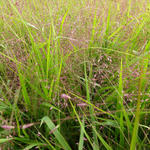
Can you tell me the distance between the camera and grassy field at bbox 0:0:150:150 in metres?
0.57

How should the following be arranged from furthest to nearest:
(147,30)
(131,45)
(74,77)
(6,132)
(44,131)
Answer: (147,30) < (131,45) < (74,77) < (44,131) < (6,132)

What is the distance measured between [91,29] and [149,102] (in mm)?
630

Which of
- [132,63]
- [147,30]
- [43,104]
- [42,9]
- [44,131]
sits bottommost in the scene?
[44,131]

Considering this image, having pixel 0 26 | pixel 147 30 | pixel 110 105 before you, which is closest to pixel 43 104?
pixel 110 105

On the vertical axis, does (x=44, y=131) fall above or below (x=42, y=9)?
below

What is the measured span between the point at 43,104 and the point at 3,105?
17cm

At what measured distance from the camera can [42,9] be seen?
1.27m

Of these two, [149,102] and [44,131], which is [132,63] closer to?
[149,102]

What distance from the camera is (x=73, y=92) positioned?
0.72 metres

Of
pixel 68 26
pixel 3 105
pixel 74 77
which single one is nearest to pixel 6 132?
pixel 3 105

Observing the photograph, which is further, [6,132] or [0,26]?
[0,26]

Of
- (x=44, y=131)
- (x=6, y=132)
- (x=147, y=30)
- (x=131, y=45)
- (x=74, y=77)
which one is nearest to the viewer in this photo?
(x=6, y=132)

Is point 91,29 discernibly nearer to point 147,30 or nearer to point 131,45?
point 131,45

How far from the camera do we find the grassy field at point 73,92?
1.86 ft
